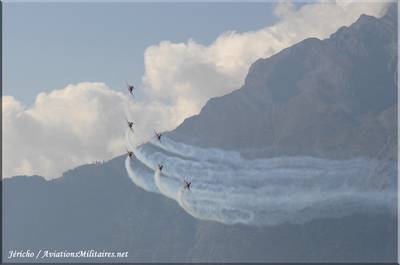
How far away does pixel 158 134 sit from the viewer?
18450 centimetres

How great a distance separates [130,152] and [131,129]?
18.6ft

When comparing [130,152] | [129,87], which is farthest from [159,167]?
[129,87]

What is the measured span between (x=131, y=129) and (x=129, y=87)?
10.9 meters

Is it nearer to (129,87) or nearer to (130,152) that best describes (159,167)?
(130,152)

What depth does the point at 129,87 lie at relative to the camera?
18300cm

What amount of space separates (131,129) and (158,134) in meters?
7.79

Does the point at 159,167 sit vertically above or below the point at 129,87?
below

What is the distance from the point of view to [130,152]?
19125cm

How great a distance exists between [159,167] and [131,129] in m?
10.7

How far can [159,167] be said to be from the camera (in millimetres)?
190375

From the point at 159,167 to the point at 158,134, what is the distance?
9.49m

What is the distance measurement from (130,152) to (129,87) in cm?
1649
